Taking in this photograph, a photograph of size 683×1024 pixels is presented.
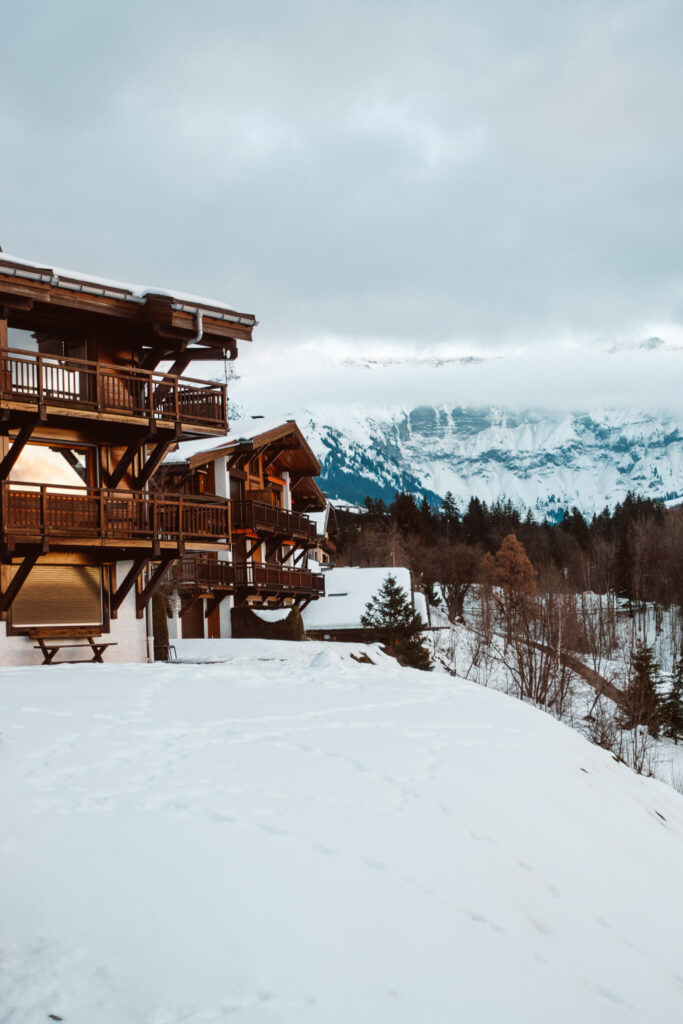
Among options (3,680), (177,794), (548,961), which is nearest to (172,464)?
(3,680)

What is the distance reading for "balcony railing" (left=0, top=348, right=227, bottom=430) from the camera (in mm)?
20609

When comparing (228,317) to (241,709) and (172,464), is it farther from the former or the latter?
(241,709)

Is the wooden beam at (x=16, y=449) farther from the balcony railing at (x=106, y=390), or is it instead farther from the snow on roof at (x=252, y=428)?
the snow on roof at (x=252, y=428)

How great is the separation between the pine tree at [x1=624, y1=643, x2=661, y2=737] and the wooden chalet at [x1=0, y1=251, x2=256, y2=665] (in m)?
24.5

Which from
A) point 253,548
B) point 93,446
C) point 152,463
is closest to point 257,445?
point 253,548

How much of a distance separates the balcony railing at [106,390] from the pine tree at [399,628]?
16.8 meters

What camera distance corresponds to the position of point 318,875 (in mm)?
6426

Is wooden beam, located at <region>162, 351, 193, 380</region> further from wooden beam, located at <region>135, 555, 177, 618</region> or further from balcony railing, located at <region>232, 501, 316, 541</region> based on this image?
balcony railing, located at <region>232, 501, 316, 541</region>

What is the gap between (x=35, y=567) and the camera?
72.6 feet

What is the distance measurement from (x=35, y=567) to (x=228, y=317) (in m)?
7.90

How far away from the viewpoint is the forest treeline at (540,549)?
293 ft

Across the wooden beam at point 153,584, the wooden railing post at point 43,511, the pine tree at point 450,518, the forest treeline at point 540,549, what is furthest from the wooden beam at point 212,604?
the pine tree at point 450,518

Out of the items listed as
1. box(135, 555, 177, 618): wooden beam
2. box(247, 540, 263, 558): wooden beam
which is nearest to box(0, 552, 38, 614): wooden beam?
box(135, 555, 177, 618): wooden beam

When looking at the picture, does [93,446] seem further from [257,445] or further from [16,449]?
[257,445]
